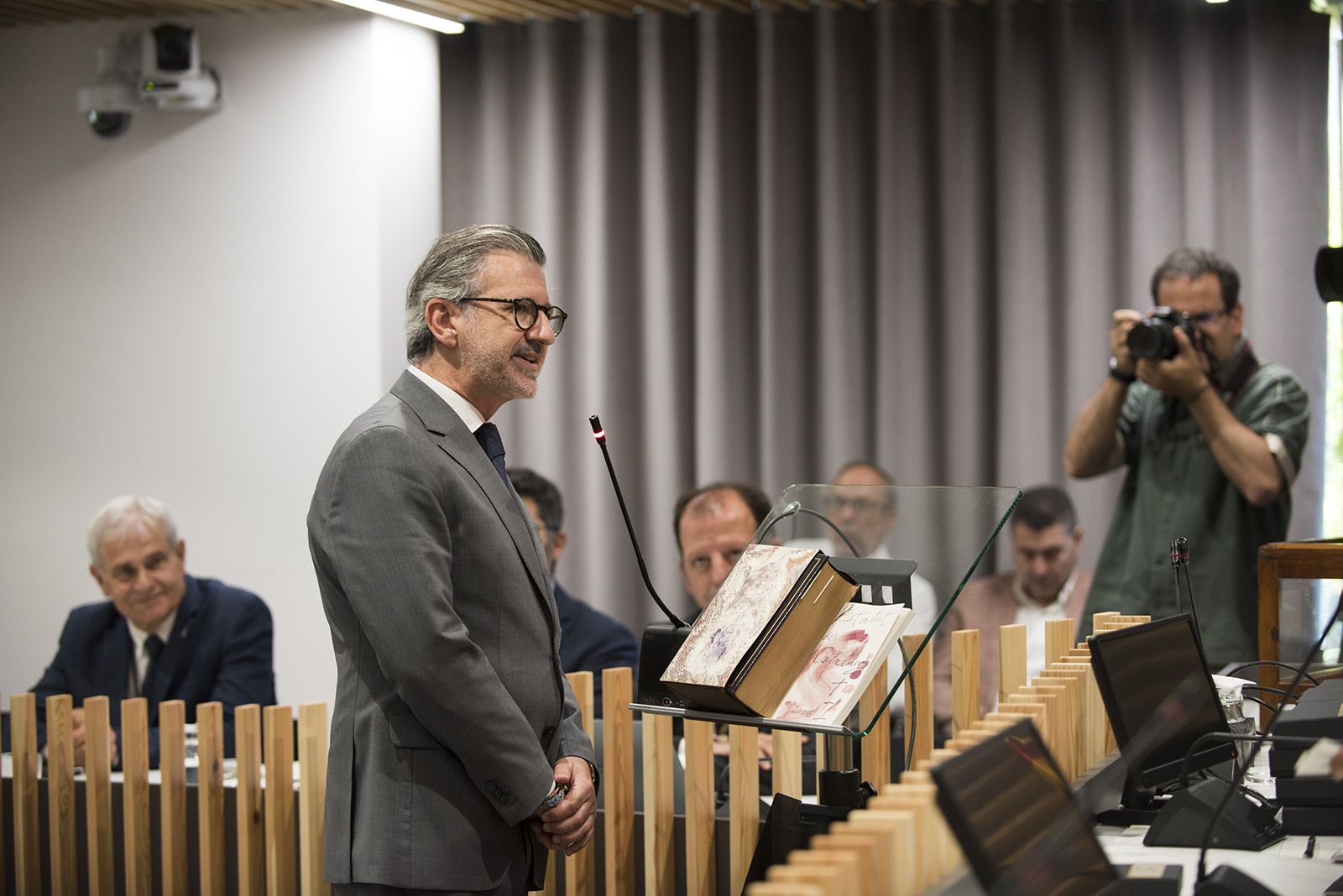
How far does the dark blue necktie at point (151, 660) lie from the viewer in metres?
3.31

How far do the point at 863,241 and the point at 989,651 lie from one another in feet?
4.46

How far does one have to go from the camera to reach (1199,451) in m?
3.35

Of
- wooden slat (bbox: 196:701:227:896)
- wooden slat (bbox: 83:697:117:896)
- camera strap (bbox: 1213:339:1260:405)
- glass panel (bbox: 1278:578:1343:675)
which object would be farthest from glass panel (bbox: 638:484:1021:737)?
camera strap (bbox: 1213:339:1260:405)

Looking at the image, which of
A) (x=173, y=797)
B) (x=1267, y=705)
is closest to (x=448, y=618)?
(x=173, y=797)

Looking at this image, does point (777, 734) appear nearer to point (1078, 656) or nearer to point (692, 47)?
point (1078, 656)

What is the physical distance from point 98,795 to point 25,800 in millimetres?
183

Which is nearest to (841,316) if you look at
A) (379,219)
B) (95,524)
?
(379,219)

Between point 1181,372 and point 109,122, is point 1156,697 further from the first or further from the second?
point 109,122

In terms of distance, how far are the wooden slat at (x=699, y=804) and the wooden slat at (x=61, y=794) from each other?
1.16 m

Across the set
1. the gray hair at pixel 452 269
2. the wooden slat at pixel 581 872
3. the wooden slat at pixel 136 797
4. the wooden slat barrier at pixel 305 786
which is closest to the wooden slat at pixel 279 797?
the wooden slat barrier at pixel 305 786

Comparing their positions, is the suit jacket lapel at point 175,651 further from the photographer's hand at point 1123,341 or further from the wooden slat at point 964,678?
the photographer's hand at point 1123,341

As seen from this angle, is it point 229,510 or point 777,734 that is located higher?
point 229,510

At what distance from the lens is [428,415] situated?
1.98 metres

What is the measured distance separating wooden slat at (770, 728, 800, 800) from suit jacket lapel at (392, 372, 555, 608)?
475 millimetres
